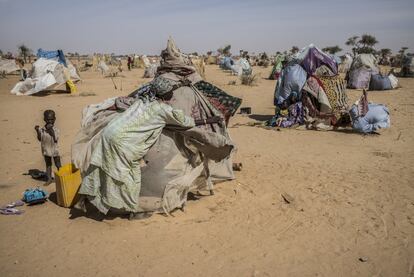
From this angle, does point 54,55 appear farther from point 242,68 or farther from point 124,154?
point 124,154

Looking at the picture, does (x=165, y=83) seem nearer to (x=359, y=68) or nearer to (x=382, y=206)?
(x=382, y=206)

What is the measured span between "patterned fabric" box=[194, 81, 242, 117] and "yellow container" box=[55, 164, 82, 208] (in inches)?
78.6

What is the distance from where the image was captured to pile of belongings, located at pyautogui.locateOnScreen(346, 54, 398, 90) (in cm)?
1642

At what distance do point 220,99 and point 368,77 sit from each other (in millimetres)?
14277

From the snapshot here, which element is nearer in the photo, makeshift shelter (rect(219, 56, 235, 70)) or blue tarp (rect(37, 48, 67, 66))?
blue tarp (rect(37, 48, 67, 66))

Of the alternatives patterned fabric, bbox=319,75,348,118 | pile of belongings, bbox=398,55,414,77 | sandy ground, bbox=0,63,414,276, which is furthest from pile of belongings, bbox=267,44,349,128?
pile of belongings, bbox=398,55,414,77

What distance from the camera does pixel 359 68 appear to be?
17188mm

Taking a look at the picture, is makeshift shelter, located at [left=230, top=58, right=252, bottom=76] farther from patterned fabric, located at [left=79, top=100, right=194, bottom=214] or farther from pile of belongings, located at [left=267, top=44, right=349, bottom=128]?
patterned fabric, located at [left=79, top=100, right=194, bottom=214]

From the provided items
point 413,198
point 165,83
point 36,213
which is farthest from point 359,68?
point 36,213

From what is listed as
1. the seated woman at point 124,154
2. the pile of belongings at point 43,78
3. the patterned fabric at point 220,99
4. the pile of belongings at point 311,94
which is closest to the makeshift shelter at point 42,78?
the pile of belongings at point 43,78

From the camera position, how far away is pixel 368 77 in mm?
17016

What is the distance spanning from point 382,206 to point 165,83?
10.1ft

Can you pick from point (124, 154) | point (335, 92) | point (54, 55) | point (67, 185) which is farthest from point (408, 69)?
point (67, 185)

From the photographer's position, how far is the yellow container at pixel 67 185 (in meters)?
4.47
